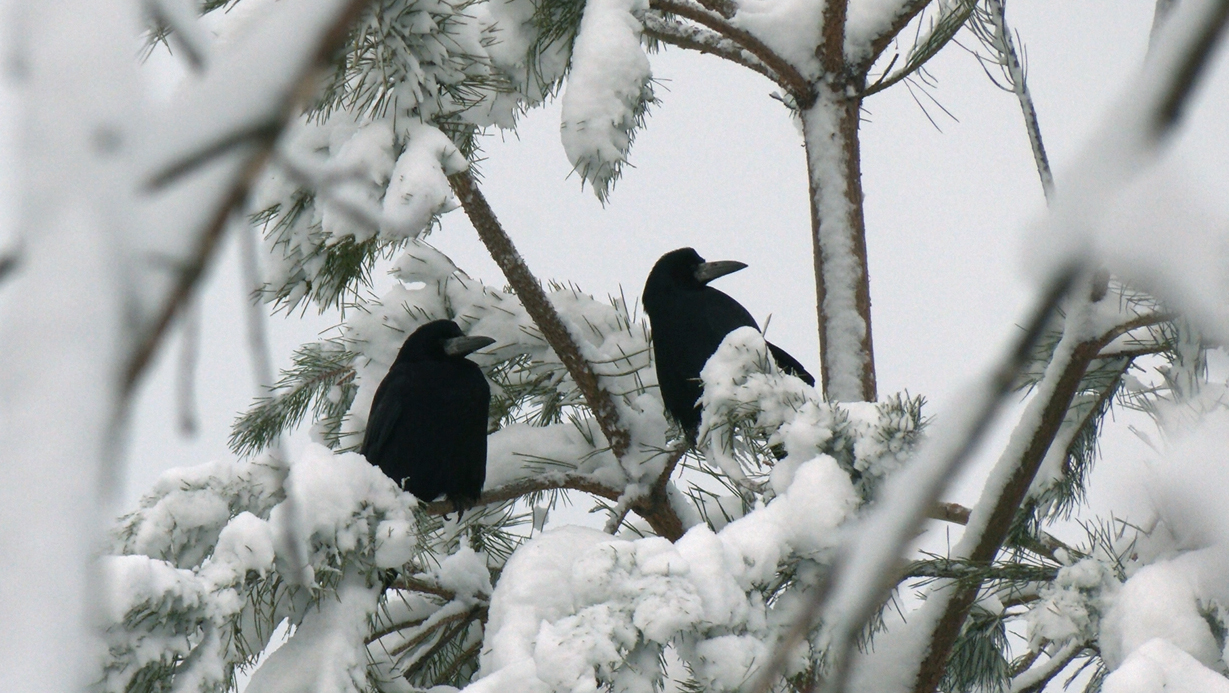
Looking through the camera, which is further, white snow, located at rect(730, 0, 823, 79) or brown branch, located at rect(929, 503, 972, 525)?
white snow, located at rect(730, 0, 823, 79)

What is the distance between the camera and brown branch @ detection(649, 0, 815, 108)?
11.8ft

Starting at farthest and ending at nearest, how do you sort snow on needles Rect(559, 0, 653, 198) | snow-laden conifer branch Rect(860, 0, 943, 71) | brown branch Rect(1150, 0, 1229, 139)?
snow-laden conifer branch Rect(860, 0, 943, 71) < snow on needles Rect(559, 0, 653, 198) < brown branch Rect(1150, 0, 1229, 139)

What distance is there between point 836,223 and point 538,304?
1.01 metres

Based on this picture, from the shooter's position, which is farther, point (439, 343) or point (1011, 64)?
point (439, 343)

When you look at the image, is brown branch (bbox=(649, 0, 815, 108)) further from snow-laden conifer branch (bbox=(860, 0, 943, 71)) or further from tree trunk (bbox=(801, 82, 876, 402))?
snow-laden conifer branch (bbox=(860, 0, 943, 71))

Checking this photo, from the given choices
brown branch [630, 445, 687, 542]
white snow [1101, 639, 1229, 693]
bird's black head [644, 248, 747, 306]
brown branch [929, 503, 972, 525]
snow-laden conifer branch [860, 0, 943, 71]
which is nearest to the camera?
white snow [1101, 639, 1229, 693]

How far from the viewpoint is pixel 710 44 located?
3.73 m

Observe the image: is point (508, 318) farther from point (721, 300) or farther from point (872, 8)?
point (872, 8)

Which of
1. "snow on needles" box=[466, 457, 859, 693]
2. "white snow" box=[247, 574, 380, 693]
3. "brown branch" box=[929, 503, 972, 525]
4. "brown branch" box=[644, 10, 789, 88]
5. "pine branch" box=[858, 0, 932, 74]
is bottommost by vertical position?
"white snow" box=[247, 574, 380, 693]

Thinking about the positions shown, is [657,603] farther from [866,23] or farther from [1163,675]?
[866,23]

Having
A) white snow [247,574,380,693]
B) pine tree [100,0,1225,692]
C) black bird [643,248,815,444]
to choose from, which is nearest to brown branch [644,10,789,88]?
pine tree [100,0,1225,692]

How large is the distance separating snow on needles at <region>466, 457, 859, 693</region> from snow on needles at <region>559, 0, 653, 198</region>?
85cm

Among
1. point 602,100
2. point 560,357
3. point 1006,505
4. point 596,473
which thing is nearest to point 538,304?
point 560,357

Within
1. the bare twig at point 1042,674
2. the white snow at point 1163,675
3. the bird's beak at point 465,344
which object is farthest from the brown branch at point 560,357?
the white snow at point 1163,675
